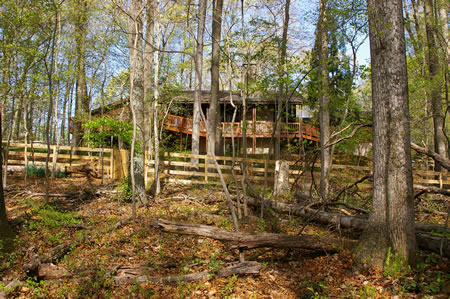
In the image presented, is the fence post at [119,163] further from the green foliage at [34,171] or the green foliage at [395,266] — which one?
the green foliage at [395,266]

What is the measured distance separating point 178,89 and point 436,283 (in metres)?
12.8

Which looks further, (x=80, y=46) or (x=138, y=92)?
(x=80, y=46)

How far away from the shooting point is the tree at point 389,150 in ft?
13.3

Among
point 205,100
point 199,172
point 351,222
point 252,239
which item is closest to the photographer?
point 252,239

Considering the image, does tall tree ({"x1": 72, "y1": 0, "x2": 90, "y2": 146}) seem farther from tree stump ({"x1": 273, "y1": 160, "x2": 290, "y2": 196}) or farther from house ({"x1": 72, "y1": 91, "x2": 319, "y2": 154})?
tree stump ({"x1": 273, "y1": 160, "x2": 290, "y2": 196})

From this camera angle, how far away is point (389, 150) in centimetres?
413

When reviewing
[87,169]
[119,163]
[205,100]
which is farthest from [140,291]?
[205,100]

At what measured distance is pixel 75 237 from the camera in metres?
5.94

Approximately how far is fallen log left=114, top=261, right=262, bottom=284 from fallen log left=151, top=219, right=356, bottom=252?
12.3 inches

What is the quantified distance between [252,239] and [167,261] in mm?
1637

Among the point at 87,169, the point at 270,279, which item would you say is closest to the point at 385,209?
the point at 270,279

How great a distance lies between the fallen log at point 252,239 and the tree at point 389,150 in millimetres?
589

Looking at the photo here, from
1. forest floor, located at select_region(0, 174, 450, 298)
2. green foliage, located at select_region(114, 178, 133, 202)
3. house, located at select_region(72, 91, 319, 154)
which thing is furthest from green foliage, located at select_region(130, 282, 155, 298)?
house, located at select_region(72, 91, 319, 154)

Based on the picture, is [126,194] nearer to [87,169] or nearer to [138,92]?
[87,169]
